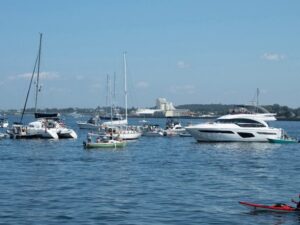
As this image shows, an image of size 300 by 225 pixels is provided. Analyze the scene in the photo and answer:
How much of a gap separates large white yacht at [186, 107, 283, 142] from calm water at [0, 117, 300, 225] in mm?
13781

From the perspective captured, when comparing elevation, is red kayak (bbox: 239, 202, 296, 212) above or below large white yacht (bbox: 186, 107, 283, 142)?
below

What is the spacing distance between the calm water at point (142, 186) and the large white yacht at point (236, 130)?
543 inches

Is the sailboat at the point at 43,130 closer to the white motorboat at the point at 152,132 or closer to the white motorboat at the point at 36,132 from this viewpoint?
the white motorboat at the point at 36,132

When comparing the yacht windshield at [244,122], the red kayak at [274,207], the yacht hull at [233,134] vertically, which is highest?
the yacht windshield at [244,122]

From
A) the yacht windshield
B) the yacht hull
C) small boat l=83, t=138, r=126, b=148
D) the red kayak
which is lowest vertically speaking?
the red kayak

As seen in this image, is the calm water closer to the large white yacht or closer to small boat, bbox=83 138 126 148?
small boat, bbox=83 138 126 148

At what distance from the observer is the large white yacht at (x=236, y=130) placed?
87.4m

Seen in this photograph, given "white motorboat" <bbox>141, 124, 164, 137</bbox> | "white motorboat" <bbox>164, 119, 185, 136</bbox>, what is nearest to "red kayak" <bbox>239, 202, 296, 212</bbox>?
"white motorboat" <bbox>141, 124, 164, 137</bbox>

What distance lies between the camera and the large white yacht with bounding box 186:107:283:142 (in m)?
87.4

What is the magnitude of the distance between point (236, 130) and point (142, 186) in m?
46.8

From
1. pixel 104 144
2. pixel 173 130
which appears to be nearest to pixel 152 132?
pixel 173 130

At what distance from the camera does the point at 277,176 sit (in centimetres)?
4947

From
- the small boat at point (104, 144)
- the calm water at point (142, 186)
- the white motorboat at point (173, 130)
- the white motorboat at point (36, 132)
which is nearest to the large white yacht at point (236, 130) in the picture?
the calm water at point (142, 186)

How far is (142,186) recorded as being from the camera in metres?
42.2
